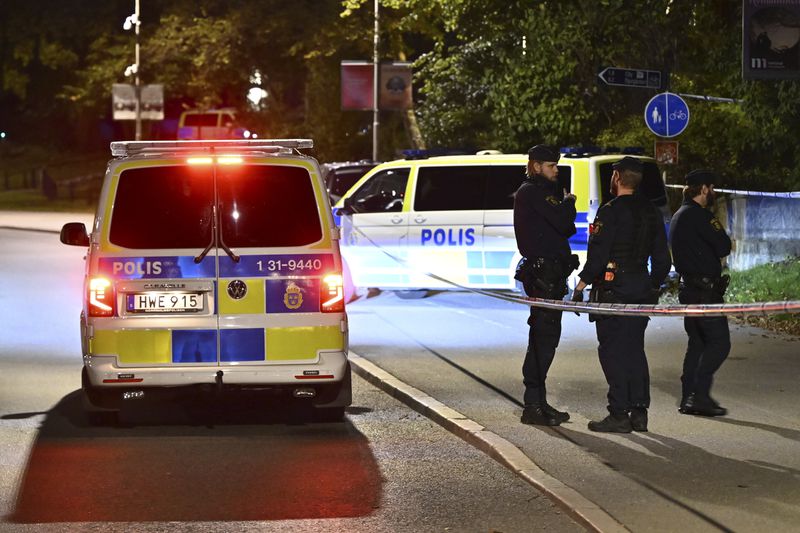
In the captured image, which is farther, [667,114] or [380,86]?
[380,86]

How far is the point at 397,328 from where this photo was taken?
50.9ft

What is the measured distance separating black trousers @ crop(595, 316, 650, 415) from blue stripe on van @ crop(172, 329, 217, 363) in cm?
235

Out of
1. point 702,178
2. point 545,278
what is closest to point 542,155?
point 545,278

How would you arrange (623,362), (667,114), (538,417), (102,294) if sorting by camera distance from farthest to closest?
(667,114) → (538,417) → (623,362) → (102,294)

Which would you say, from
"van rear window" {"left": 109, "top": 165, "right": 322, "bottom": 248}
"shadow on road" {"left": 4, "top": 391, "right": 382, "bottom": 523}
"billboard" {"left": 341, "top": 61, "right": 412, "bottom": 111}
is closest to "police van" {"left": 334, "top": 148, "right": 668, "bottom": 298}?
"shadow on road" {"left": 4, "top": 391, "right": 382, "bottom": 523}

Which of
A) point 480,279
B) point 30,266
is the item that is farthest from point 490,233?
point 30,266

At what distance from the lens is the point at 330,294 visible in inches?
374

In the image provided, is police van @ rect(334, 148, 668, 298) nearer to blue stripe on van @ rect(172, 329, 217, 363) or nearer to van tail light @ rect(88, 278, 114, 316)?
blue stripe on van @ rect(172, 329, 217, 363)

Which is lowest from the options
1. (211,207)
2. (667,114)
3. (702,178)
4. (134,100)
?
(211,207)

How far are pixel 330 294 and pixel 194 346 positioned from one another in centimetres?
88

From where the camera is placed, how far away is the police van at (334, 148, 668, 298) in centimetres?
1714

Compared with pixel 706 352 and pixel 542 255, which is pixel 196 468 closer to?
pixel 542 255

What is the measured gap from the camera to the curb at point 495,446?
714cm

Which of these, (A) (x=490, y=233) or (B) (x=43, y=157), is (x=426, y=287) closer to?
(A) (x=490, y=233)
